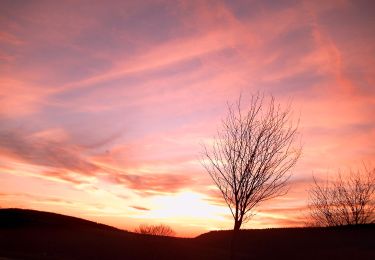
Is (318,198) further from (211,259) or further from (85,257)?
(85,257)

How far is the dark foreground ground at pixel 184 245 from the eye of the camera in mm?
25000

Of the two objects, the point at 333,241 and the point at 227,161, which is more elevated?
the point at 227,161

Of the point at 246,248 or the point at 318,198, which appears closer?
the point at 246,248

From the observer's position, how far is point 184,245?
28.6 meters

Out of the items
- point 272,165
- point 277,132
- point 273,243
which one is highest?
point 277,132

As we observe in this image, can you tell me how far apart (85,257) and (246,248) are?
1426cm

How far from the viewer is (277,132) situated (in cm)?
2097

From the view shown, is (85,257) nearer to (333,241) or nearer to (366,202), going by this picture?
(333,241)

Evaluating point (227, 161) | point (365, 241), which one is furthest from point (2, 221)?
point (365, 241)

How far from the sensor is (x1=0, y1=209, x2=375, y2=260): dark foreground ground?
2500cm

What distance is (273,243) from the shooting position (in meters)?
32.2

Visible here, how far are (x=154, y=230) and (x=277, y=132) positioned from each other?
38339 mm

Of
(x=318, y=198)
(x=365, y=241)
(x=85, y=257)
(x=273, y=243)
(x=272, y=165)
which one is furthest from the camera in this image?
(x=318, y=198)

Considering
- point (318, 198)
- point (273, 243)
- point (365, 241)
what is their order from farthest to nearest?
point (318, 198), point (273, 243), point (365, 241)
